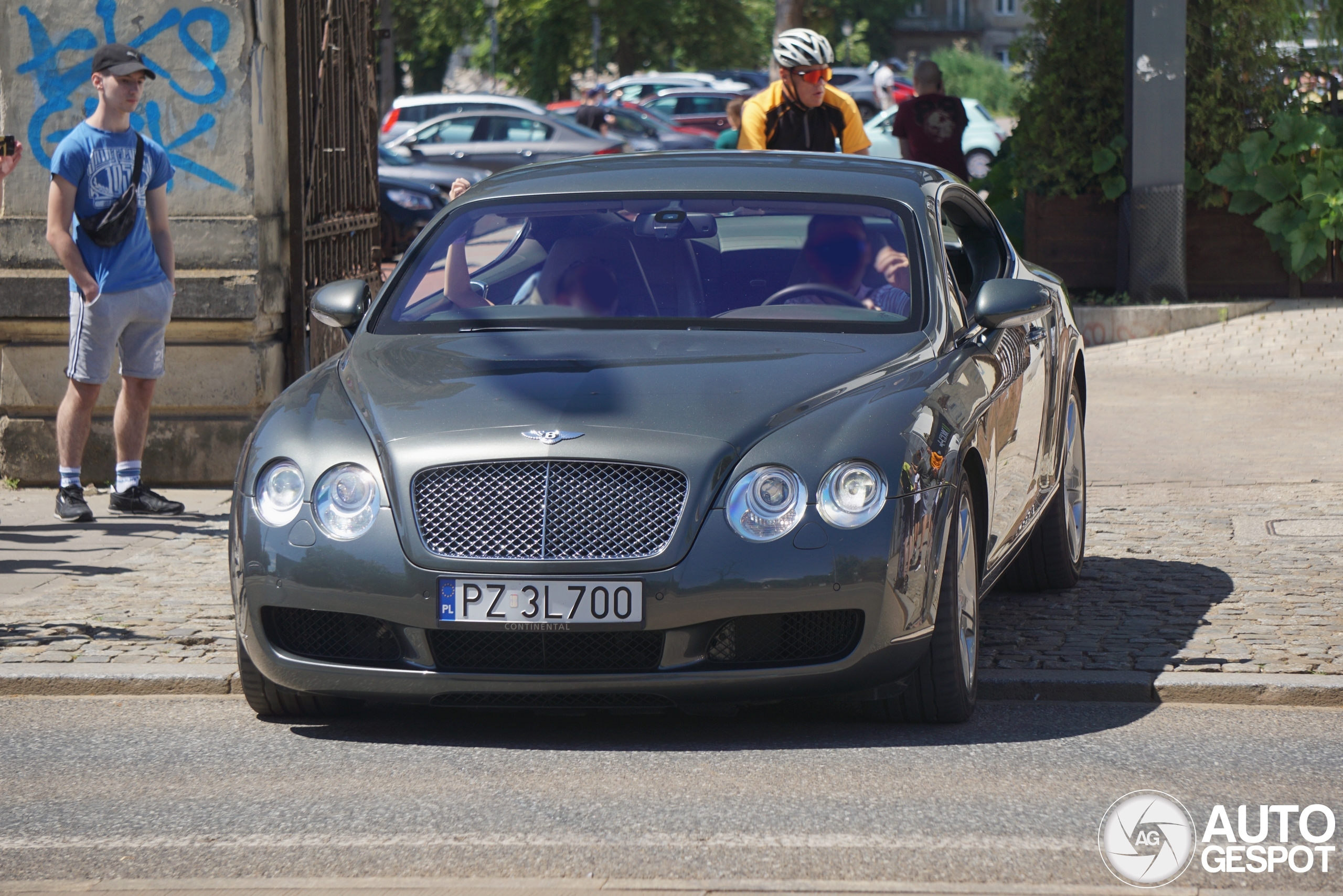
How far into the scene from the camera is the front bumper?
4.71 metres

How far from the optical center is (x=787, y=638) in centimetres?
485

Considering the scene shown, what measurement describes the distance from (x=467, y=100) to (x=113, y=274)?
26500 millimetres

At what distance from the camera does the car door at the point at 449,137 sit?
3017 cm

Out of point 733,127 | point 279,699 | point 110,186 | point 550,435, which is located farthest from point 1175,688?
point 733,127

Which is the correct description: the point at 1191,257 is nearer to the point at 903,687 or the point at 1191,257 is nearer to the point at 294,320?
the point at 294,320

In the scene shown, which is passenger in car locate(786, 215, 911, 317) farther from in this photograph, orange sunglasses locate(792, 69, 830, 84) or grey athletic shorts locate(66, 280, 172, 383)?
orange sunglasses locate(792, 69, 830, 84)

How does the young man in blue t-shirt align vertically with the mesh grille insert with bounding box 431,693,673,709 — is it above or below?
above

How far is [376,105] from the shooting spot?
1181 cm

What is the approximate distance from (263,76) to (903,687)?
551cm

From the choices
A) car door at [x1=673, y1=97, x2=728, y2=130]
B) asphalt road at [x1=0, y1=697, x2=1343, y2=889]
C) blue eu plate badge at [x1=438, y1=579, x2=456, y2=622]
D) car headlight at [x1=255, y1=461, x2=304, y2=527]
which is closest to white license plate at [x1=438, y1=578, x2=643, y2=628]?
blue eu plate badge at [x1=438, y1=579, x2=456, y2=622]

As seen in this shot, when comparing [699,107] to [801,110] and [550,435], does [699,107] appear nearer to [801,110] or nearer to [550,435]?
[801,110]

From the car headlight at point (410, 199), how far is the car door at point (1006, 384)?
16.4 meters

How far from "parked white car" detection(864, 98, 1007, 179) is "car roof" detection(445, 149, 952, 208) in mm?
24489

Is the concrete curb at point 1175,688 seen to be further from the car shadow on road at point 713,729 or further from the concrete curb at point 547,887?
the concrete curb at point 547,887
